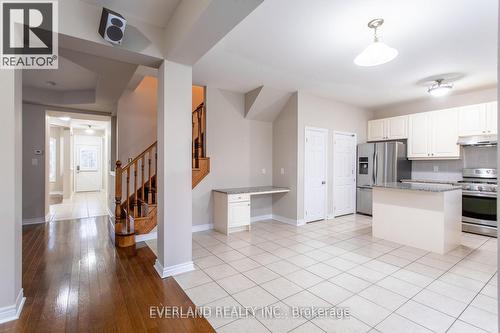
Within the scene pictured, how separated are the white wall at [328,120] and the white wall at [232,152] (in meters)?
0.86

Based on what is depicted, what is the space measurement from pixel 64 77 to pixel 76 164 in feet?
22.5

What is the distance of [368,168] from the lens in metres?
5.86

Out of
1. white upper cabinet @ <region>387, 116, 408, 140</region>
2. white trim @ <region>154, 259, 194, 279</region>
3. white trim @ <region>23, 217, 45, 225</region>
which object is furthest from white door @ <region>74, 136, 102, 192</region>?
white upper cabinet @ <region>387, 116, 408, 140</region>

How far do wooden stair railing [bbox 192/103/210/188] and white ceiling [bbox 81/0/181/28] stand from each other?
229 cm

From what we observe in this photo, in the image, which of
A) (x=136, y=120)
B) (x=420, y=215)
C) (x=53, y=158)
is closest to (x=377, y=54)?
(x=420, y=215)

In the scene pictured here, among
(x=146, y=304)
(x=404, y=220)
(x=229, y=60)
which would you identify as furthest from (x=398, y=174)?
(x=146, y=304)

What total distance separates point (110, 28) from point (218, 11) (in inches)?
42.9

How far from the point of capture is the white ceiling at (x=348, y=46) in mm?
2338

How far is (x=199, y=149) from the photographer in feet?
15.4

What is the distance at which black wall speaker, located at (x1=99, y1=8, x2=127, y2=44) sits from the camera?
80.4 inches

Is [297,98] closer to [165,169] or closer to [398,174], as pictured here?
[398,174]

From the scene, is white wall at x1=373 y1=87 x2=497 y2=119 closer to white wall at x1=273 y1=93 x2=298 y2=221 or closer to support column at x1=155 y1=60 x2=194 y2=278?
white wall at x1=273 y1=93 x2=298 y2=221

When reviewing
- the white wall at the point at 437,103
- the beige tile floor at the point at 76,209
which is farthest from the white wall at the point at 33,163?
the white wall at the point at 437,103

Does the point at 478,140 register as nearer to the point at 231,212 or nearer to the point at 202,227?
the point at 231,212
